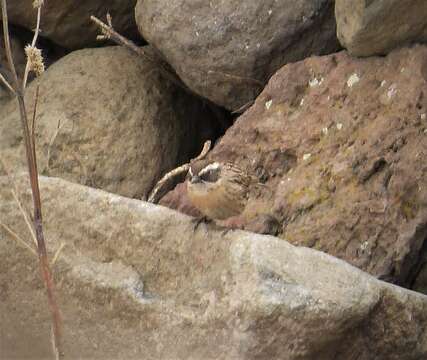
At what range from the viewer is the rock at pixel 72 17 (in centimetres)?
602

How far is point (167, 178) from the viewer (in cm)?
525

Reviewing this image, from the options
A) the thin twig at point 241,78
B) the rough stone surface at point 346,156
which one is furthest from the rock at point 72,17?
the rough stone surface at point 346,156

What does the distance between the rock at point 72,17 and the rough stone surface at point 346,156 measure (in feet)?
4.79

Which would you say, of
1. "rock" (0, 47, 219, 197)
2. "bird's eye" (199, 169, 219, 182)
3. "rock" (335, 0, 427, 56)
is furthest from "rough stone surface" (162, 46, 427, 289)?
"rock" (0, 47, 219, 197)

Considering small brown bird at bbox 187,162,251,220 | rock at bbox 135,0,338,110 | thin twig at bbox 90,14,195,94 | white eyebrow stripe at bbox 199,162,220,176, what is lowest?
small brown bird at bbox 187,162,251,220

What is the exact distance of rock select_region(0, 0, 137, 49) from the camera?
6.02 metres

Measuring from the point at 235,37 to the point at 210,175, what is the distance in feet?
3.96

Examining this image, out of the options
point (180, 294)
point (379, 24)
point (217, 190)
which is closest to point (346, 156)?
point (379, 24)

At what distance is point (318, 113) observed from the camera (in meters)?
4.97

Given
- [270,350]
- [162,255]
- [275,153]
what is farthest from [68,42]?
[270,350]

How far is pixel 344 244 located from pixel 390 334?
33.1 inches

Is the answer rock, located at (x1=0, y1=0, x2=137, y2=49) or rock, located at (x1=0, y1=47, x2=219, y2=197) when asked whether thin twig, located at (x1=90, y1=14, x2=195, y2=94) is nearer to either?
rock, located at (x1=0, y1=47, x2=219, y2=197)

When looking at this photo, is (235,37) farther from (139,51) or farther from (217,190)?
(217,190)

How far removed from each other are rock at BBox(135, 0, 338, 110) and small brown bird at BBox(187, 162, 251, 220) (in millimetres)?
1085
